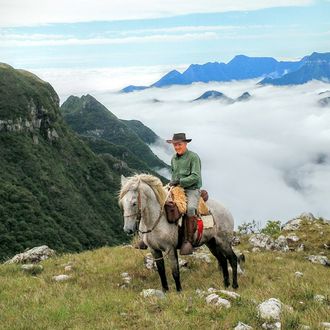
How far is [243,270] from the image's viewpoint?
51.3 ft

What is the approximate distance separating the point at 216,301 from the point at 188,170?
416cm

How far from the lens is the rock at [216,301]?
9484 millimetres

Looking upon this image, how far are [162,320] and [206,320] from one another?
0.84m

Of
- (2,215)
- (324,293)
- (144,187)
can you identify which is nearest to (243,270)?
(324,293)

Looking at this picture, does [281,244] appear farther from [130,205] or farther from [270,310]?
[270,310]

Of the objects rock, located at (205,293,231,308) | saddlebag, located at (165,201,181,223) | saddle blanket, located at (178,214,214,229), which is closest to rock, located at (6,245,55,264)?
saddlebag, located at (165,201,181,223)

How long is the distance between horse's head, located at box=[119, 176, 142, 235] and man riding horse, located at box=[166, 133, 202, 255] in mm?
1501

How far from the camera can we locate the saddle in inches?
491

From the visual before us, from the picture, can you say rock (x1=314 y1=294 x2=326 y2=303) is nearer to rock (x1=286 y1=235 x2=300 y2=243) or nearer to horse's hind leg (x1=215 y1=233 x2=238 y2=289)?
horse's hind leg (x1=215 y1=233 x2=238 y2=289)

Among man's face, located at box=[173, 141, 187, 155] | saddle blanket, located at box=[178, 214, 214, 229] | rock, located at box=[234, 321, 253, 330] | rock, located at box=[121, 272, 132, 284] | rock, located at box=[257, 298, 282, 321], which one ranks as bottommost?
rock, located at box=[121, 272, 132, 284]

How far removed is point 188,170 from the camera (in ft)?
42.2

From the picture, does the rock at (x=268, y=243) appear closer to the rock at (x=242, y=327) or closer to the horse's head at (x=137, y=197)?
the horse's head at (x=137, y=197)

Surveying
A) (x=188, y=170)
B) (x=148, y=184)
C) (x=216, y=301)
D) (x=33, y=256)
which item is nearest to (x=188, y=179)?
(x=188, y=170)

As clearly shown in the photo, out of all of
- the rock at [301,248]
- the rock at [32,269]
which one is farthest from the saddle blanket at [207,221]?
the rock at [301,248]
